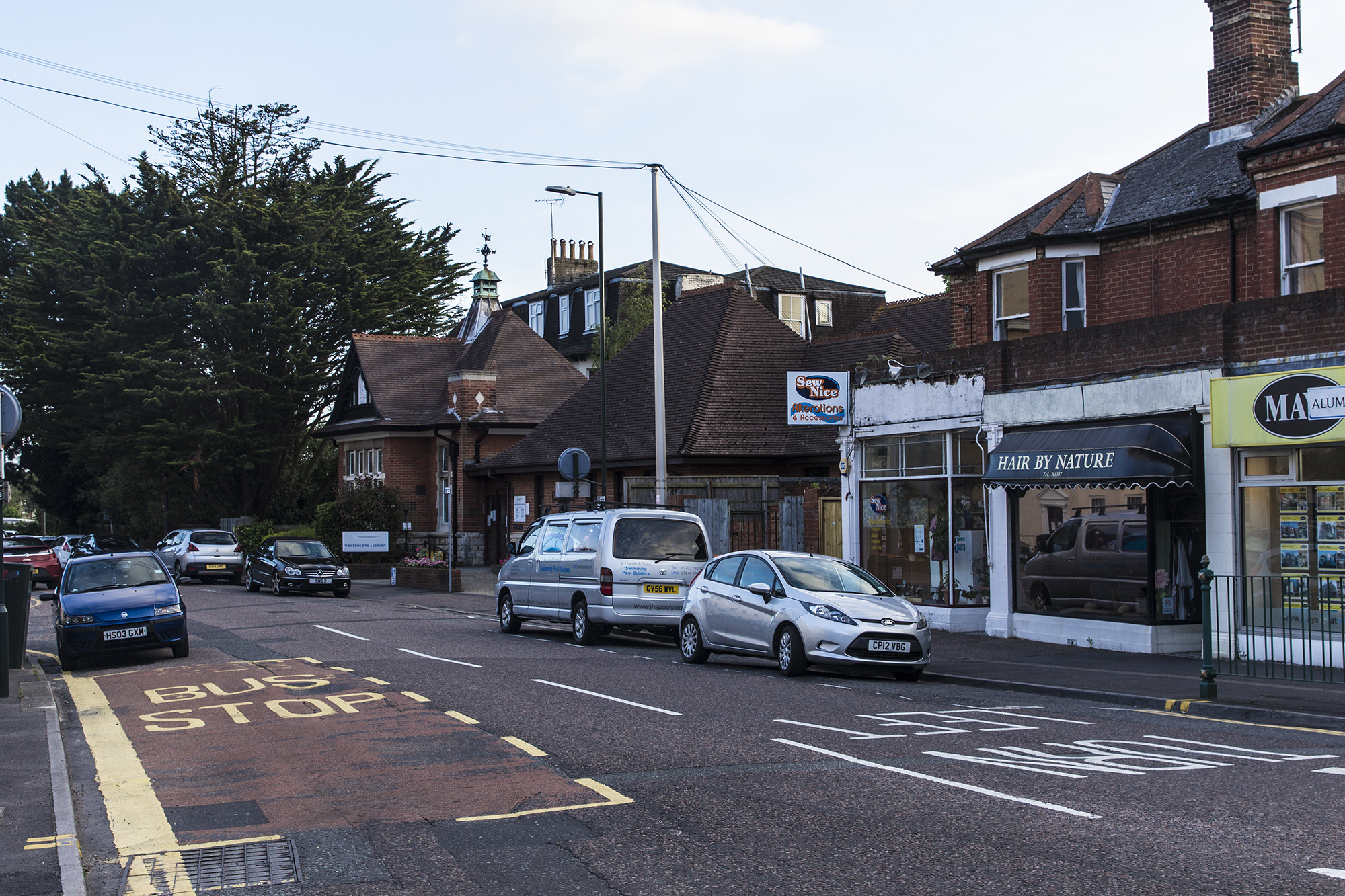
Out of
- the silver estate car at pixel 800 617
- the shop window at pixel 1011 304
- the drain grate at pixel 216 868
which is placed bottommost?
the drain grate at pixel 216 868

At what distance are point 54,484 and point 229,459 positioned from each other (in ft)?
73.7

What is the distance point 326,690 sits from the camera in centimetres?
1320

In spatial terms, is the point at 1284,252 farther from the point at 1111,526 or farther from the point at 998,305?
the point at 998,305

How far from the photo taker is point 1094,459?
55.6ft

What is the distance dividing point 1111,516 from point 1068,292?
559cm

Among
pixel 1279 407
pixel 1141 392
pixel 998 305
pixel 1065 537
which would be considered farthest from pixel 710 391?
pixel 1279 407

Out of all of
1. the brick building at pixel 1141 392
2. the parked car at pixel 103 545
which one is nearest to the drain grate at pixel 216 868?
the brick building at pixel 1141 392

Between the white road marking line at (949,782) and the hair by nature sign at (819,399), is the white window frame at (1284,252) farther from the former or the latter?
the white road marking line at (949,782)

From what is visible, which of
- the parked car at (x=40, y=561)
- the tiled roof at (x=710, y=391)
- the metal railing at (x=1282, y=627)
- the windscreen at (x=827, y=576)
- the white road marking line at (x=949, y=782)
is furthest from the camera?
the parked car at (x=40, y=561)

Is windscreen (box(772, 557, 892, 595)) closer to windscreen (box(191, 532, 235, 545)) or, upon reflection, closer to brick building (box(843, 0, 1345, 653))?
brick building (box(843, 0, 1345, 653))

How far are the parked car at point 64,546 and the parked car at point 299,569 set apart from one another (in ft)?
40.6

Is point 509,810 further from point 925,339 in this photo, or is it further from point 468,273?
point 468,273

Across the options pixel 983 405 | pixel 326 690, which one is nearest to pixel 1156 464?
pixel 983 405

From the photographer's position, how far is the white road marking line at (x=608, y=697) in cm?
1147
